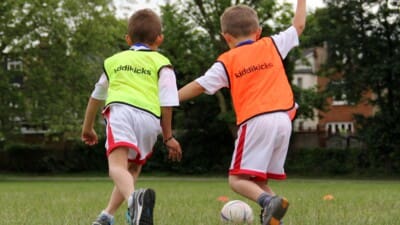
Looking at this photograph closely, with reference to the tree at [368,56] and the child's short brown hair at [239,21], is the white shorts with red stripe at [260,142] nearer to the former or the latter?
the child's short brown hair at [239,21]

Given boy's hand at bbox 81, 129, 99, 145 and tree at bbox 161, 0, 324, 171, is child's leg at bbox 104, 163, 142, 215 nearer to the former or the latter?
boy's hand at bbox 81, 129, 99, 145

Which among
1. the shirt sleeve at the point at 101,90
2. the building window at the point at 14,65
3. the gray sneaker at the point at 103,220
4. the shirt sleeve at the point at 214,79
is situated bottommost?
the gray sneaker at the point at 103,220

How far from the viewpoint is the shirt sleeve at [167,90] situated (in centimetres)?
581

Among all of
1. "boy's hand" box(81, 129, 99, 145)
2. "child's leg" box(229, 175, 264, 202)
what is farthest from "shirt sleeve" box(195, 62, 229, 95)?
"boy's hand" box(81, 129, 99, 145)

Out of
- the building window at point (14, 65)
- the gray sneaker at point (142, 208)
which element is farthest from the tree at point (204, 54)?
the gray sneaker at point (142, 208)

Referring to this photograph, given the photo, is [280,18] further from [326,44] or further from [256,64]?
[256,64]

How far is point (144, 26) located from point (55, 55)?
94.1ft

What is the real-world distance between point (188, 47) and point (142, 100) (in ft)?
114

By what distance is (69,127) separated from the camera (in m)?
33.4

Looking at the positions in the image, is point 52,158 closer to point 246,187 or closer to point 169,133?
point 169,133

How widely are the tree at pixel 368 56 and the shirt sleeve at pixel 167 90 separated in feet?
104

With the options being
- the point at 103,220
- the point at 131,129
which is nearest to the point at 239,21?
the point at 131,129

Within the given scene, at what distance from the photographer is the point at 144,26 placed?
5.92 metres

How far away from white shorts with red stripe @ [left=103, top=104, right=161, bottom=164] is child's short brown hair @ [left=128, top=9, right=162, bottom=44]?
0.63m
